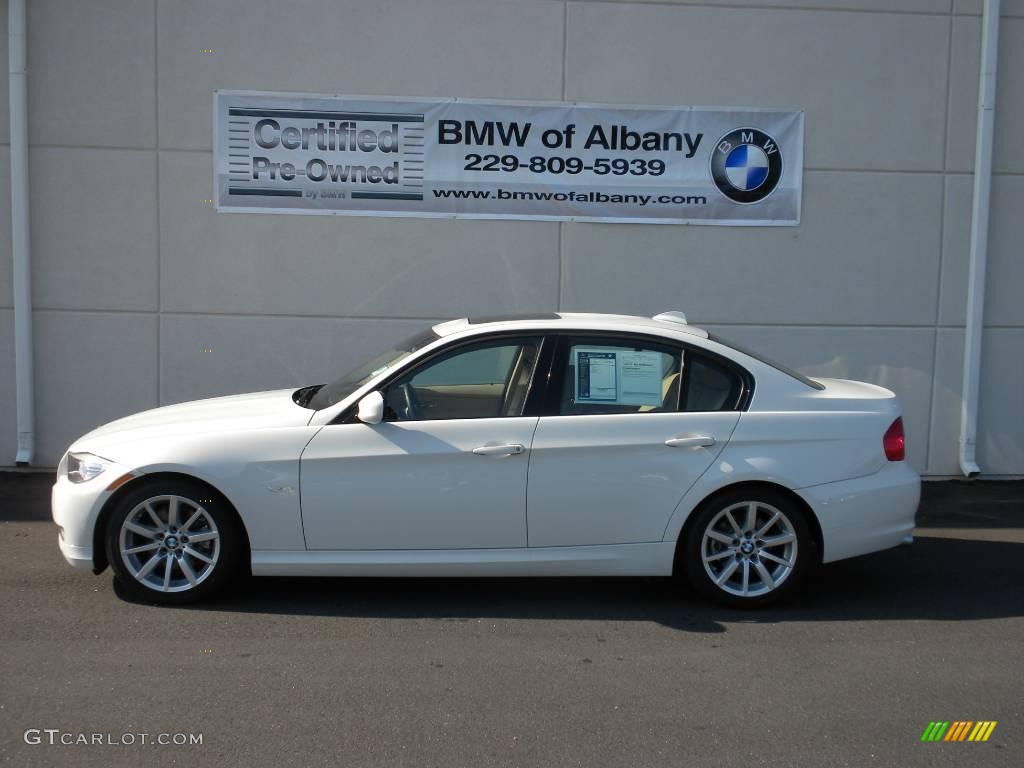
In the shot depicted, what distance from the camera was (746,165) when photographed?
9297 millimetres

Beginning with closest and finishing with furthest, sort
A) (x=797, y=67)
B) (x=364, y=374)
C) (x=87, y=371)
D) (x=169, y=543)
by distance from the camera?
(x=169, y=543) < (x=364, y=374) < (x=87, y=371) < (x=797, y=67)

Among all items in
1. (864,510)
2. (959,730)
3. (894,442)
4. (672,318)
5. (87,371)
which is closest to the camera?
(959,730)

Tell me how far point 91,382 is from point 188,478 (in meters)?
4.21

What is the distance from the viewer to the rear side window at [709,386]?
5707 mm

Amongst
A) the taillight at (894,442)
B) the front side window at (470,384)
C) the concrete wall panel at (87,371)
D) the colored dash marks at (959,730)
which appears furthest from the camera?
the concrete wall panel at (87,371)

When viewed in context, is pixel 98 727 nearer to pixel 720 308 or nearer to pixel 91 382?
pixel 91 382

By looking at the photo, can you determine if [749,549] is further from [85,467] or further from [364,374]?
[85,467]

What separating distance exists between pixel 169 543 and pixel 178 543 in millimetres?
47

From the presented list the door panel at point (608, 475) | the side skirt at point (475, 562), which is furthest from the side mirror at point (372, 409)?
the door panel at point (608, 475)

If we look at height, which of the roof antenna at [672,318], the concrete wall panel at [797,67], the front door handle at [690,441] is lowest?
the front door handle at [690,441]

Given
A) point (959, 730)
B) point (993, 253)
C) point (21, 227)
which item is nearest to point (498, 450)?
point (959, 730)

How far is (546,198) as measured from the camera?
919cm

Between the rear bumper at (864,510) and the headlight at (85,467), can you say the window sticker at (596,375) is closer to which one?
the rear bumper at (864,510)

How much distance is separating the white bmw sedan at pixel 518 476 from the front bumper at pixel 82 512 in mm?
12
